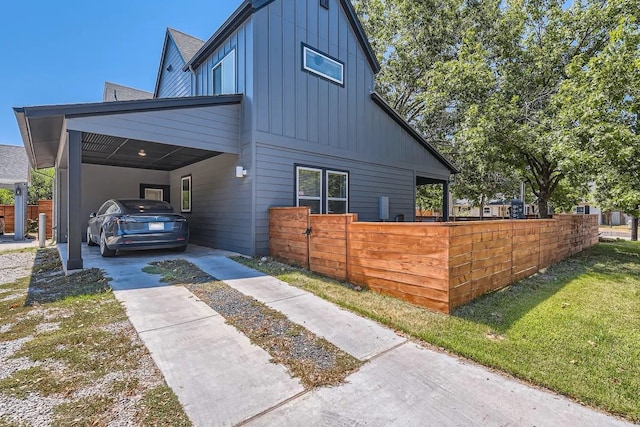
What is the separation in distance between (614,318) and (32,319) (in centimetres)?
690

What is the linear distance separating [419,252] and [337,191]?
515cm

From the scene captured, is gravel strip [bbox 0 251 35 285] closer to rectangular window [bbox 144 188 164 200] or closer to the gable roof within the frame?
rectangular window [bbox 144 188 164 200]

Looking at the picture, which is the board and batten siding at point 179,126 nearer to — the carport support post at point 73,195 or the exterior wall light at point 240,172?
the carport support post at point 73,195

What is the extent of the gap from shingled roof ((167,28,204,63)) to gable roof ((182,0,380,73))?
158 centimetres

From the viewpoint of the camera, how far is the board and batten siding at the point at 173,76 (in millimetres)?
11195

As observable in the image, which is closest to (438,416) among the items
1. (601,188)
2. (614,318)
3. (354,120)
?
(614,318)

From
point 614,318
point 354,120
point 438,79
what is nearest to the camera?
point 614,318

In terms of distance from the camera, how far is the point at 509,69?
11250mm

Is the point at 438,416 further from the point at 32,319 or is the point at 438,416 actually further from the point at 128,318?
the point at 32,319

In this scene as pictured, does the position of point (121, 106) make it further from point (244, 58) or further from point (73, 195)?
point (244, 58)

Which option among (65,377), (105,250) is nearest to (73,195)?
(105,250)

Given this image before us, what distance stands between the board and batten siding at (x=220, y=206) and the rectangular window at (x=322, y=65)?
3.13m

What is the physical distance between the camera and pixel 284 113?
7.75 metres

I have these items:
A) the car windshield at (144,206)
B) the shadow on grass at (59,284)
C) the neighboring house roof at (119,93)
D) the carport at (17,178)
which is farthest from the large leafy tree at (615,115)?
the carport at (17,178)
